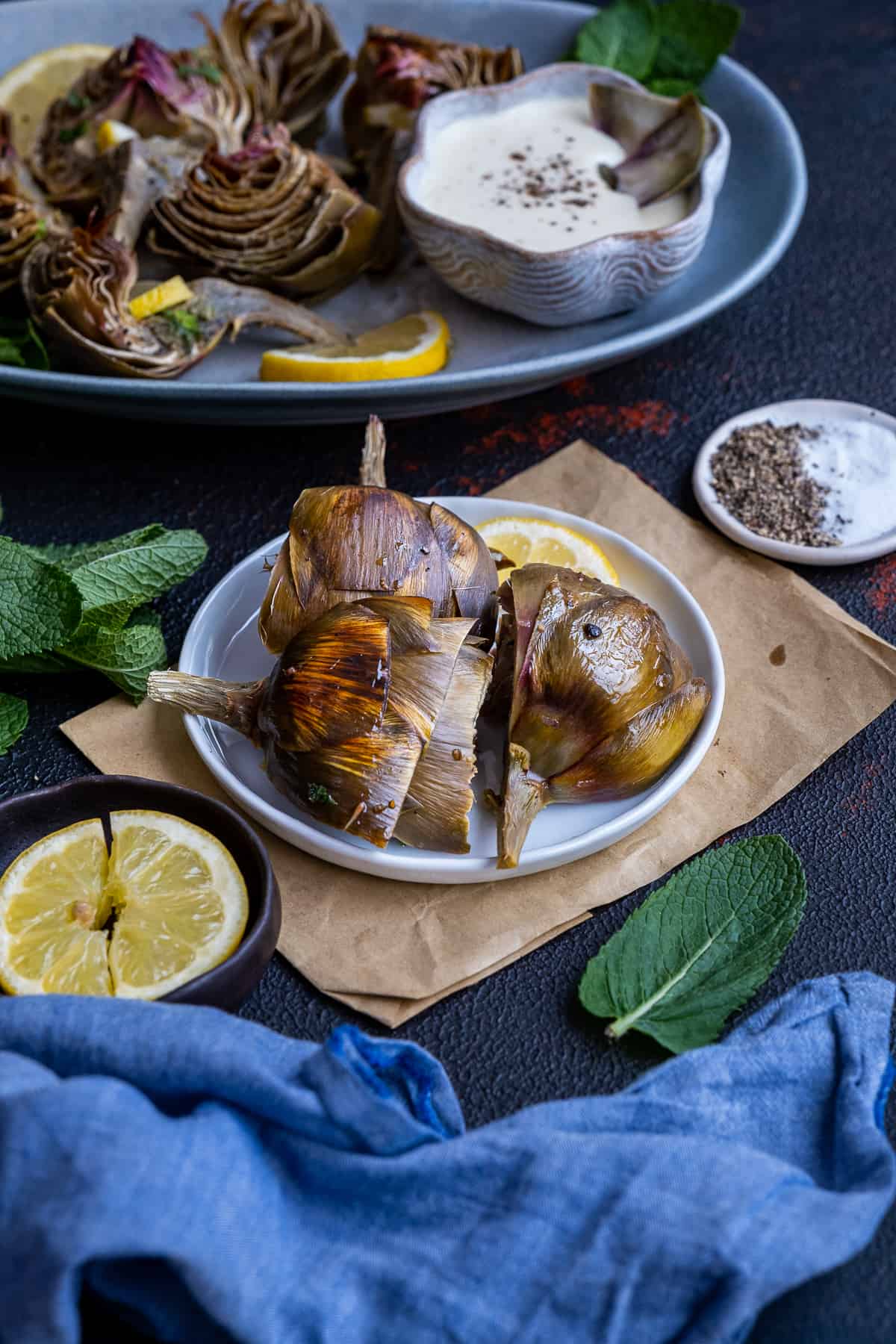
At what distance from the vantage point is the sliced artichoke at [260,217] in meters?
1.77

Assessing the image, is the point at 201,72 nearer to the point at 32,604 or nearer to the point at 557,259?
the point at 557,259

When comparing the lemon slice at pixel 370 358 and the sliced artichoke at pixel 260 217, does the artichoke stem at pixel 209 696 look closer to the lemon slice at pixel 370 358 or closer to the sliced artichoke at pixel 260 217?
the lemon slice at pixel 370 358

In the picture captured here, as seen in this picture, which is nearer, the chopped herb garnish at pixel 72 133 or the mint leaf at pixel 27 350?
the mint leaf at pixel 27 350

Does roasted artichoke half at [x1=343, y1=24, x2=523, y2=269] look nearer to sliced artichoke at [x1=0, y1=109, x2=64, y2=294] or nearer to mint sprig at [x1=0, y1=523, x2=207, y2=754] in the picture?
sliced artichoke at [x1=0, y1=109, x2=64, y2=294]

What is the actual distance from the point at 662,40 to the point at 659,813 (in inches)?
58.7

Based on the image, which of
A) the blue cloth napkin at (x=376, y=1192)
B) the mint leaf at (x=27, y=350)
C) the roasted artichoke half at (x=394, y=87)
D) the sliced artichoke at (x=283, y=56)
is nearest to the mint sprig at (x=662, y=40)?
the roasted artichoke half at (x=394, y=87)

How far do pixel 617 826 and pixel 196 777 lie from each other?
0.45 m

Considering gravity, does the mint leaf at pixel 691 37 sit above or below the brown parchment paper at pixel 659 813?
above

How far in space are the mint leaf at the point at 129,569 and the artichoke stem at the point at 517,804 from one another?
470 millimetres

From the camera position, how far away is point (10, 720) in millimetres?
1353

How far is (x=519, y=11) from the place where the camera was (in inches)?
86.0

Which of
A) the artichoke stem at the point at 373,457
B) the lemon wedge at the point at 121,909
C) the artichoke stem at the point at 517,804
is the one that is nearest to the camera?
the lemon wedge at the point at 121,909

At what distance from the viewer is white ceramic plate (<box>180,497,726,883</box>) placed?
3.86 feet

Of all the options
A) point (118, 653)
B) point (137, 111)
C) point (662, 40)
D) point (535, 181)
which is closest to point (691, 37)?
point (662, 40)
